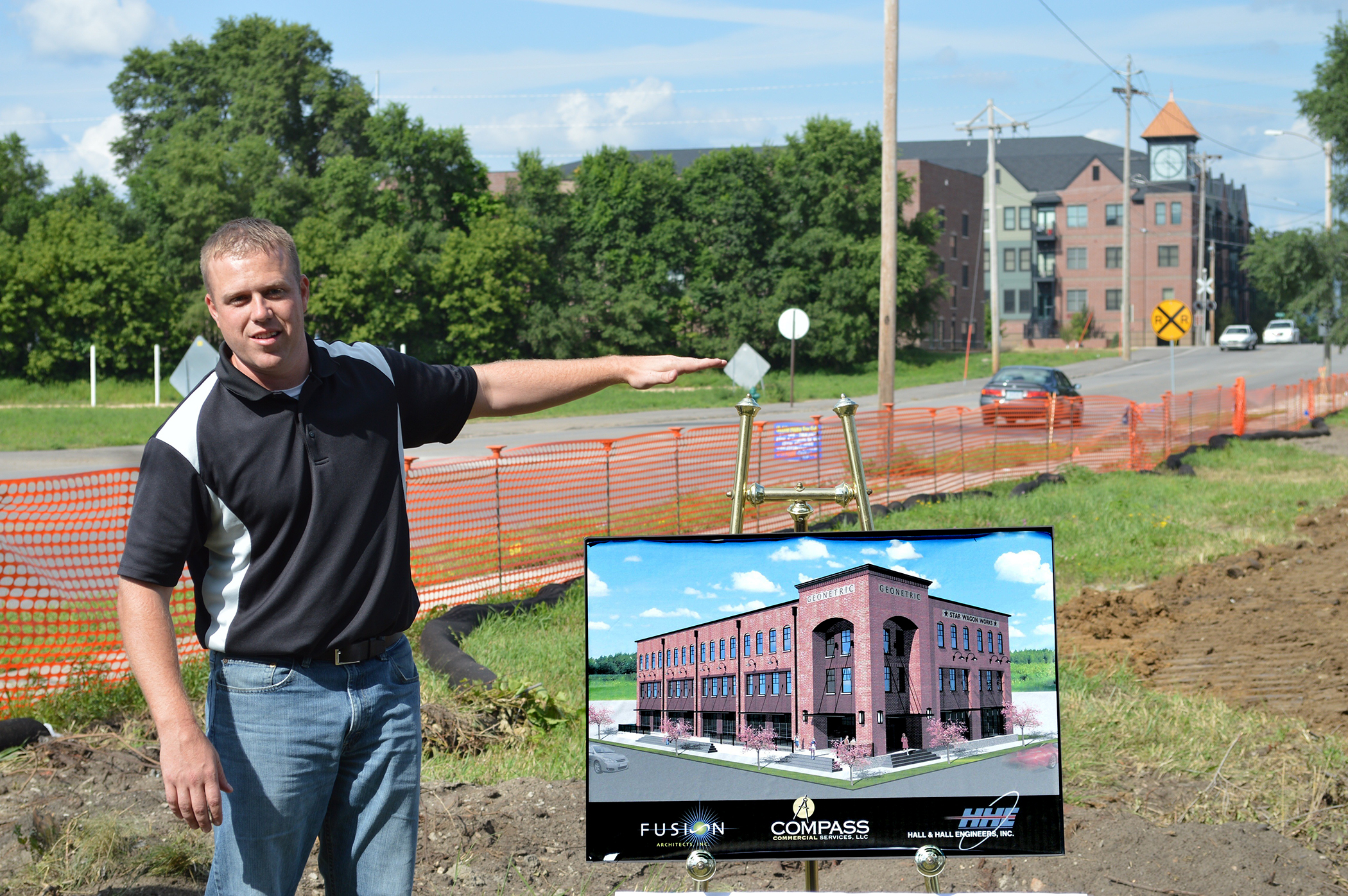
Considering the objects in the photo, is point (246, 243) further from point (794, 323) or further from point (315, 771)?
point (794, 323)

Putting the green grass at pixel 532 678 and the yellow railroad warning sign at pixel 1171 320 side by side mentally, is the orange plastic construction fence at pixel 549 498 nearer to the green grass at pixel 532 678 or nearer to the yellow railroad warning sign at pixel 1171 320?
the green grass at pixel 532 678

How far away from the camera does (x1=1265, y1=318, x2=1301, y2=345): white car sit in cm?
6988

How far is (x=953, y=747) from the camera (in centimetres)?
276

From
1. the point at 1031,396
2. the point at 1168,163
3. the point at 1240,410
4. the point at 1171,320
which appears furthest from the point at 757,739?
the point at 1168,163

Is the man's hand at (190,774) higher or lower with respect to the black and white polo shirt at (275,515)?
lower

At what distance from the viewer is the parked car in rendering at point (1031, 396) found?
904 inches

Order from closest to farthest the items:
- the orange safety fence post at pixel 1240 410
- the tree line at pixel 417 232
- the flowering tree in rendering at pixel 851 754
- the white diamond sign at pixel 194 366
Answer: the flowering tree in rendering at pixel 851 754
the white diamond sign at pixel 194 366
the orange safety fence post at pixel 1240 410
the tree line at pixel 417 232

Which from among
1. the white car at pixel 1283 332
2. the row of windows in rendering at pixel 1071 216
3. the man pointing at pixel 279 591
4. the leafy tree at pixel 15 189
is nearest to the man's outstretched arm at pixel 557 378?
the man pointing at pixel 279 591

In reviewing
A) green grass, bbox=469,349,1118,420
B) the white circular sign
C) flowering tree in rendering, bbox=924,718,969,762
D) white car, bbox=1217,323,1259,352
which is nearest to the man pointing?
flowering tree in rendering, bbox=924,718,969,762

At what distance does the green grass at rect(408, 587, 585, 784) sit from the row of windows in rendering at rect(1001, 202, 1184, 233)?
277ft

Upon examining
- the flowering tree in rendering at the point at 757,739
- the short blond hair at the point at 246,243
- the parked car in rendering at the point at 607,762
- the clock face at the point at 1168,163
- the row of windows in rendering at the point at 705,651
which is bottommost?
the parked car in rendering at the point at 607,762

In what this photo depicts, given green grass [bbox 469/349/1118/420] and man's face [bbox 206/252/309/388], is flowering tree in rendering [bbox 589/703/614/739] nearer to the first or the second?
man's face [bbox 206/252/309/388]

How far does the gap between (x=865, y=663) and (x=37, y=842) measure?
10.5 feet

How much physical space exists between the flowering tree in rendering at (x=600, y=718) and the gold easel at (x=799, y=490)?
615 millimetres
